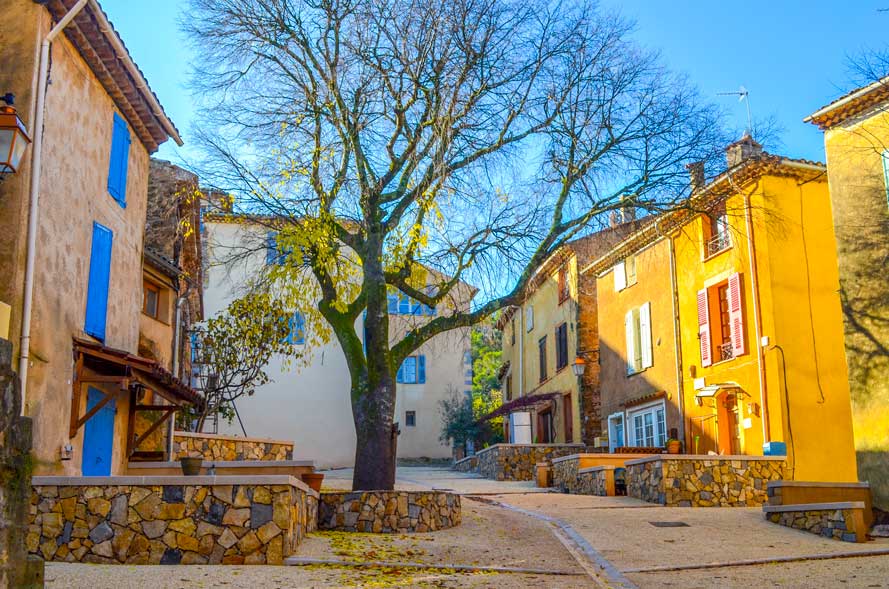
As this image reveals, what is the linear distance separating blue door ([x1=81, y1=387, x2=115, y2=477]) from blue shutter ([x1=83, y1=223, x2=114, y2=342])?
3.30ft

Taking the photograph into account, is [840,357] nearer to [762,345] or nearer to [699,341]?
[762,345]

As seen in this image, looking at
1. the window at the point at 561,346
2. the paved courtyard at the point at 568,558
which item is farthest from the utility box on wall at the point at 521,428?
the paved courtyard at the point at 568,558

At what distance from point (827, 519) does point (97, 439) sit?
34.3 feet

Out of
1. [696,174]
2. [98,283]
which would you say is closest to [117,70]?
[98,283]

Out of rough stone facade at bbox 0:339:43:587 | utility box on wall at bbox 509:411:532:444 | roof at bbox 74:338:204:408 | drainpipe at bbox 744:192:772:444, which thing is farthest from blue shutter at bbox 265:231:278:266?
utility box on wall at bbox 509:411:532:444

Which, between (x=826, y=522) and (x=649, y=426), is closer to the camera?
(x=826, y=522)

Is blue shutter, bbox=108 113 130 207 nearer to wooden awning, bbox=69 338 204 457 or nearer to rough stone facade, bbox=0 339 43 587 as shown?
wooden awning, bbox=69 338 204 457

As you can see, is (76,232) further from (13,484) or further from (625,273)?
(625,273)

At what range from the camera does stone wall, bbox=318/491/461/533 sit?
1230cm

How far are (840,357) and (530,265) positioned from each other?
8.26m

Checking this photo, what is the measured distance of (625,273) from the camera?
2522cm

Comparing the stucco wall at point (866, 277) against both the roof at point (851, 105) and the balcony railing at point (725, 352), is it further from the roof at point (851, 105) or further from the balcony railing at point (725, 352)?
the balcony railing at point (725, 352)

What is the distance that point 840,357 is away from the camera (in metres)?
18.3

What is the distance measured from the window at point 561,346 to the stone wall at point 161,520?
20.5 meters
